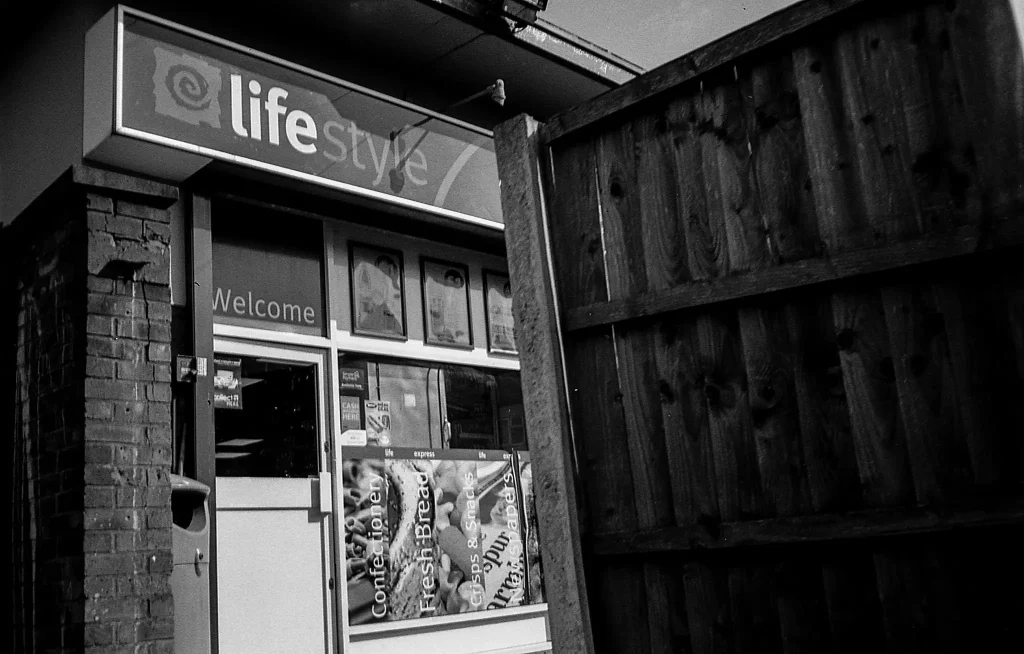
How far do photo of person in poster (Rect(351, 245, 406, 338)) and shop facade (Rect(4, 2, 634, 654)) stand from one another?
2 centimetres

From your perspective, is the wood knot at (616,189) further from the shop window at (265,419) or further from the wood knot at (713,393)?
the shop window at (265,419)

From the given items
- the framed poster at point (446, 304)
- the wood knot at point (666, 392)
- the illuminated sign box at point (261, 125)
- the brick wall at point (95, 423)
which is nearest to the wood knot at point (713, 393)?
the wood knot at point (666, 392)

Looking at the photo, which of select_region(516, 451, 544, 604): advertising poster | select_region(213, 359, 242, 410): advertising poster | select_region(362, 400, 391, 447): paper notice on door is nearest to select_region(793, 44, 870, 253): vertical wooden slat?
select_region(213, 359, 242, 410): advertising poster

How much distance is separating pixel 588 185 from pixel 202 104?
10.3 feet

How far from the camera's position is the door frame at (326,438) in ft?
19.4

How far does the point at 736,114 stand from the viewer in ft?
8.63

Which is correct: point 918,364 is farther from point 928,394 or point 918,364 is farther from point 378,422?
point 378,422

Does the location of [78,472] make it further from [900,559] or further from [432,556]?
[900,559]

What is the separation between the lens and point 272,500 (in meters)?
5.77

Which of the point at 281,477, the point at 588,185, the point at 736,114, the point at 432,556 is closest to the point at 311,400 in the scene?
the point at 281,477

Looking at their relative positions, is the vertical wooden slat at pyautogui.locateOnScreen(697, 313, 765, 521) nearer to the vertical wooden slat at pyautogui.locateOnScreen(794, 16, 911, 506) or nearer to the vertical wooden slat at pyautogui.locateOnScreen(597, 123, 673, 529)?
the vertical wooden slat at pyautogui.locateOnScreen(597, 123, 673, 529)

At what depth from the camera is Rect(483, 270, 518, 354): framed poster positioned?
24.0 ft

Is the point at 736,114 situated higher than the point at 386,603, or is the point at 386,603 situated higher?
the point at 736,114

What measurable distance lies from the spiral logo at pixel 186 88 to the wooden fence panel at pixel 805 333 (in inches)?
119
